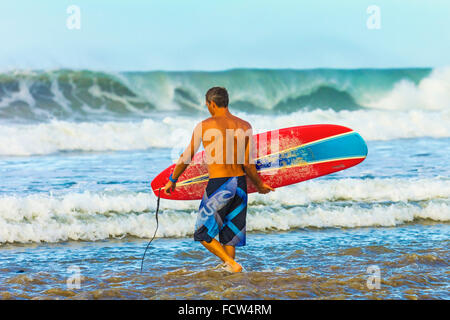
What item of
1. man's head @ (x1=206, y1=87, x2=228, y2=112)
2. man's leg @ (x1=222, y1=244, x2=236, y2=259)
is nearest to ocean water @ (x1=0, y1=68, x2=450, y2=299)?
man's leg @ (x1=222, y1=244, x2=236, y2=259)

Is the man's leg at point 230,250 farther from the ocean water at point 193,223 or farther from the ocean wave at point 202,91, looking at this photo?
the ocean wave at point 202,91

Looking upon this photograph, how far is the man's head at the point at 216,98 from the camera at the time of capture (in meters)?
3.89

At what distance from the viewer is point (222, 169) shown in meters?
3.96

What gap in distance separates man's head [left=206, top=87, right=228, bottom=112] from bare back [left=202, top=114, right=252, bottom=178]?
0.09 metres

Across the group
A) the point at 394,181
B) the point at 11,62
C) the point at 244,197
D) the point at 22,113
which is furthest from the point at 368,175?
the point at 11,62

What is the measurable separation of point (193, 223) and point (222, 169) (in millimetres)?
2518

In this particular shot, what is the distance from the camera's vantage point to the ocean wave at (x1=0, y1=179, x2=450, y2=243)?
6090 millimetres

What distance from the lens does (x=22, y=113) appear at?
20.0m

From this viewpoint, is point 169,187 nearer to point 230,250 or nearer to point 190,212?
point 230,250

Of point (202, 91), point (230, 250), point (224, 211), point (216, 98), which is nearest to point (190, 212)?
point (230, 250)
